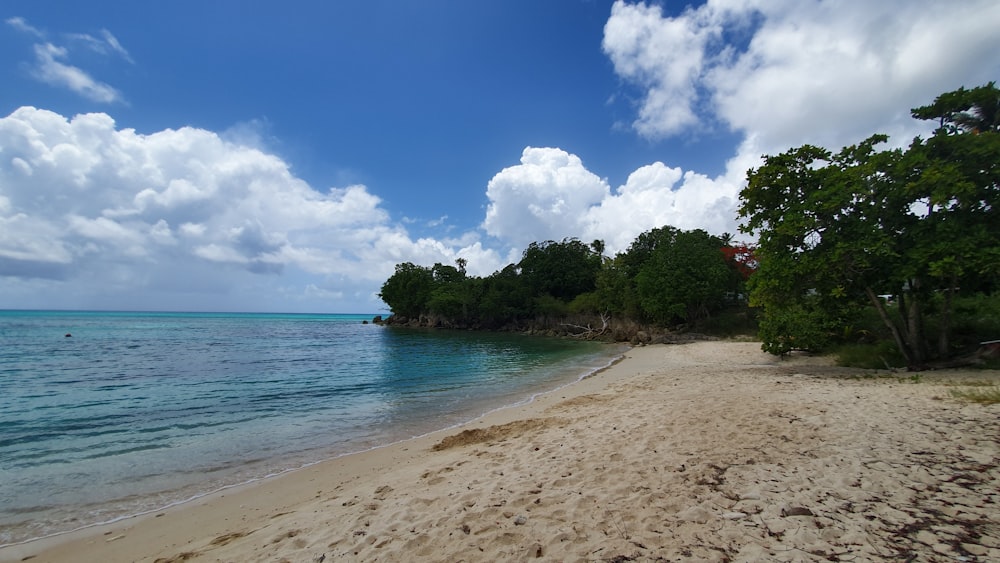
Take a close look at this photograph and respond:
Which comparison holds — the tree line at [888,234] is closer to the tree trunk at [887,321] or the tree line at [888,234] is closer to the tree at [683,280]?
the tree trunk at [887,321]

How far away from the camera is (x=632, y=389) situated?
14266mm

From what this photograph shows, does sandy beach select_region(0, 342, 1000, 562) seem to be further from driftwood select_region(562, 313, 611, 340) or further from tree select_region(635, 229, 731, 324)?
driftwood select_region(562, 313, 611, 340)

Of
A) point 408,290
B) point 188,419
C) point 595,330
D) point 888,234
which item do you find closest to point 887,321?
point 888,234

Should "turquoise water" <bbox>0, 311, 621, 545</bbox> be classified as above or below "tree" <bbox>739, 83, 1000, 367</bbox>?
below

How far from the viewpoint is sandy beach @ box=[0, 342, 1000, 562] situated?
12.7 ft

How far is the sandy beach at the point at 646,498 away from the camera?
3.88 metres

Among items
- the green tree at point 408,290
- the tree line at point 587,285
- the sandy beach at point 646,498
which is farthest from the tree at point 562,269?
the sandy beach at point 646,498

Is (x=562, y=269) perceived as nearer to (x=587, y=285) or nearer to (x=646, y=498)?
(x=587, y=285)

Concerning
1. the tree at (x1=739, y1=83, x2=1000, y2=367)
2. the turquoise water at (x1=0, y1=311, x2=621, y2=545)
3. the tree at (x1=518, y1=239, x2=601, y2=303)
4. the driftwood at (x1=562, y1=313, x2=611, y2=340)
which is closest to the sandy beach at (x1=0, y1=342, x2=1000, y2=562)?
the turquoise water at (x1=0, y1=311, x2=621, y2=545)

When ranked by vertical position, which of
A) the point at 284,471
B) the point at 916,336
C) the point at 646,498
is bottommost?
the point at 284,471

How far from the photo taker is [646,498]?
4.88 m

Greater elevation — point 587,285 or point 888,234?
point 587,285

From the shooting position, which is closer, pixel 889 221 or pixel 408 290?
pixel 889 221

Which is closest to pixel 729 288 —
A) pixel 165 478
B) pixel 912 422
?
pixel 912 422
